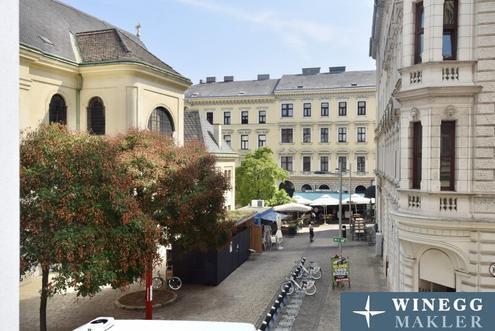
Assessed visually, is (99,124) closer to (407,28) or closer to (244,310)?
(244,310)

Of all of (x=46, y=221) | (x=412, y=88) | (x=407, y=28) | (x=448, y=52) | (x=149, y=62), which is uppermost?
(x=149, y=62)

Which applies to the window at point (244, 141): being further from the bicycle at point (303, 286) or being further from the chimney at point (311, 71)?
the bicycle at point (303, 286)

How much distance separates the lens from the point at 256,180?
45188 millimetres

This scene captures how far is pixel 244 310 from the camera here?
58.9 feet

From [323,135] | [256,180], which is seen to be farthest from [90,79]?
[323,135]

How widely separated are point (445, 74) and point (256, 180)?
32775mm

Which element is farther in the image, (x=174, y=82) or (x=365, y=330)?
(x=174, y=82)

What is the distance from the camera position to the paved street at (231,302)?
16933 mm

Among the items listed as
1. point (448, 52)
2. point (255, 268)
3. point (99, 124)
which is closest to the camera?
point (448, 52)

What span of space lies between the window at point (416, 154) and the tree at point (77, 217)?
8143mm

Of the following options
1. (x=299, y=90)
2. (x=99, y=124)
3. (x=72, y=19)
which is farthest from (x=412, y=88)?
(x=299, y=90)

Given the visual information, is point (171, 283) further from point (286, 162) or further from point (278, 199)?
point (286, 162)

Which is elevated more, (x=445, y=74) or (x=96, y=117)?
(x=96, y=117)

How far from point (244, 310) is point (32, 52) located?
1608 centimetres
